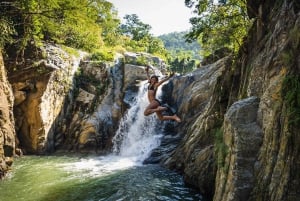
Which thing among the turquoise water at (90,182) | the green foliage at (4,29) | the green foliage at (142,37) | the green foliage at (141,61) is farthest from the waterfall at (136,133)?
the green foliage at (142,37)

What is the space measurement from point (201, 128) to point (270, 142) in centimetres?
706

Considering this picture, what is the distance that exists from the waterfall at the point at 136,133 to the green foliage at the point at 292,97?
14497mm

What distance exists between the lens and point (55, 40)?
2439cm

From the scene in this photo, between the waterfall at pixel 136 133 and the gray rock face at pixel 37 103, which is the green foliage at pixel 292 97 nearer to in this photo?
the waterfall at pixel 136 133

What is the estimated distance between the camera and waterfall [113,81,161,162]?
835 inches

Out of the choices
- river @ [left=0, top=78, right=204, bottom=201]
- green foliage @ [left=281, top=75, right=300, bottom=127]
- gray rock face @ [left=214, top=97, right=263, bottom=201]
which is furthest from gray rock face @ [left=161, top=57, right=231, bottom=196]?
green foliage @ [left=281, top=75, right=300, bottom=127]

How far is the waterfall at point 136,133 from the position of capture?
835 inches

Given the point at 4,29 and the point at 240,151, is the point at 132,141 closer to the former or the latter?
the point at 4,29

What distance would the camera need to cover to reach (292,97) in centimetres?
600

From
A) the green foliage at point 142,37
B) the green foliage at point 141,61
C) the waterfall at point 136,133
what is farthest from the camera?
the green foliage at point 142,37

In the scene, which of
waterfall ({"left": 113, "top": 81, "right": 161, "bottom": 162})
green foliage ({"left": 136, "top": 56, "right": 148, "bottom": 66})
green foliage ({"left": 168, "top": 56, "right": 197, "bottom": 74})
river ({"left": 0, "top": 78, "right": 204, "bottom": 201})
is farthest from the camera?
green foliage ({"left": 168, "top": 56, "right": 197, "bottom": 74})

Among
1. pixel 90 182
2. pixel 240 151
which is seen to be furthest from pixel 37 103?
pixel 240 151

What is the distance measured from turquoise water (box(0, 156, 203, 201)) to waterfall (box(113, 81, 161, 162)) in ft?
8.32

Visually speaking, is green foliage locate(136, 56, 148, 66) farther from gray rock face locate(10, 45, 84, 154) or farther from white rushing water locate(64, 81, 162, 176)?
gray rock face locate(10, 45, 84, 154)
